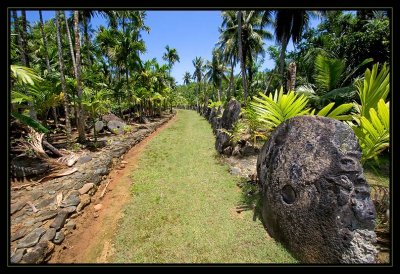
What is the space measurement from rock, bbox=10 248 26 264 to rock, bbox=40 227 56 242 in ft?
1.03

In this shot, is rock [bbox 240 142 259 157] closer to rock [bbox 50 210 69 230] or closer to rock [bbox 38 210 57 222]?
rock [bbox 50 210 69 230]

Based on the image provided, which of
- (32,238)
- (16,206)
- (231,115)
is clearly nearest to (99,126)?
(231,115)

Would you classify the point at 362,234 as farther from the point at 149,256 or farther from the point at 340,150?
the point at 149,256

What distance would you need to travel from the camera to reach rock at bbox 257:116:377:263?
9.21 ft

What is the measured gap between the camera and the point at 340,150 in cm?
315

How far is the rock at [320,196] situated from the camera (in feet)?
9.21

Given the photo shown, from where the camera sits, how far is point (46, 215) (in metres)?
4.26

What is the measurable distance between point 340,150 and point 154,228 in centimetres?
362

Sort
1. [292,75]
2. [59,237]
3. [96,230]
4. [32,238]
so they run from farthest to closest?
[292,75], [96,230], [59,237], [32,238]

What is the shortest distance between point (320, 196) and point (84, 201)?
501 cm

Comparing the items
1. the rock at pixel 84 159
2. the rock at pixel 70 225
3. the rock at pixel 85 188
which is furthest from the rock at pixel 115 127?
the rock at pixel 70 225

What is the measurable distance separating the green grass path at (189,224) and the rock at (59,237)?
969 millimetres

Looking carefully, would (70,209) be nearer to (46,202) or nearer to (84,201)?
(84,201)

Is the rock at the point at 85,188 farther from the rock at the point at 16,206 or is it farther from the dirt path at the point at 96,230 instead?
the rock at the point at 16,206
